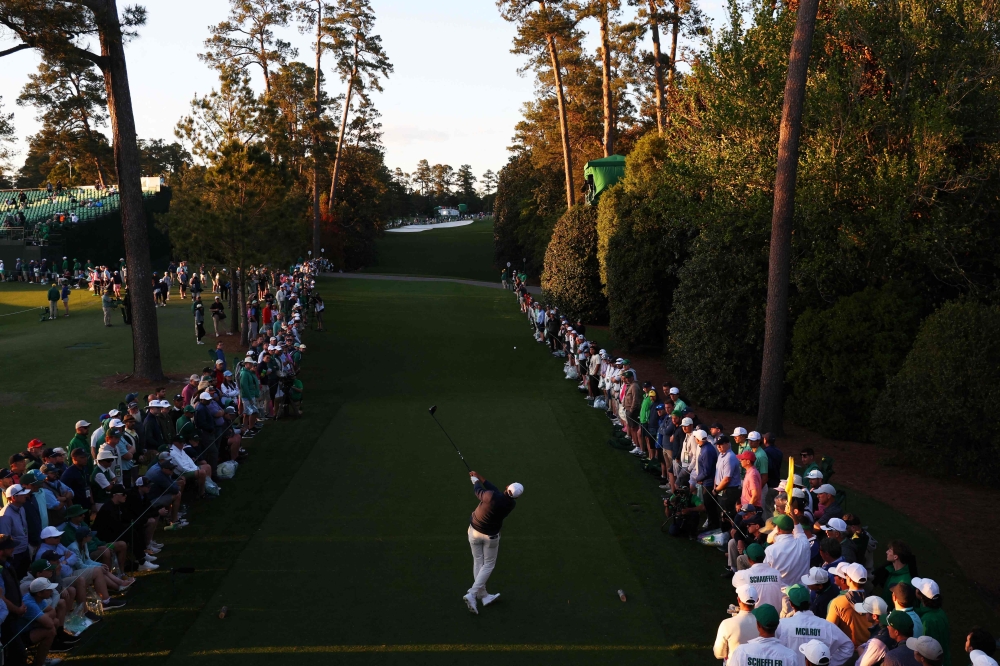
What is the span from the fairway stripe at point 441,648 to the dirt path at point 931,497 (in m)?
4.90

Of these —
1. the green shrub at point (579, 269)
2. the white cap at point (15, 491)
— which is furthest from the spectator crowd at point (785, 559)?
the green shrub at point (579, 269)

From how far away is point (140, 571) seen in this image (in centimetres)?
1040

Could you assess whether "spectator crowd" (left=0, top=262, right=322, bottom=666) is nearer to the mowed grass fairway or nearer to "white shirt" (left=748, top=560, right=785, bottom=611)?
the mowed grass fairway

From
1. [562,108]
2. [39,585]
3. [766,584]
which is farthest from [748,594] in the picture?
[562,108]

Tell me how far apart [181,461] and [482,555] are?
5.63m

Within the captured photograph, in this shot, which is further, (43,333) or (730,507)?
(43,333)

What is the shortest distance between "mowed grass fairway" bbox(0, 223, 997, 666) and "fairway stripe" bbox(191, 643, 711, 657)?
0.02 meters

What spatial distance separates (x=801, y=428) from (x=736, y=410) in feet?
6.41

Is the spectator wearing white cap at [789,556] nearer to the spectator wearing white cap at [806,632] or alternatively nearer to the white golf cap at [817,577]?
the white golf cap at [817,577]

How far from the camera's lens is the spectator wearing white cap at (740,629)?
6434 millimetres

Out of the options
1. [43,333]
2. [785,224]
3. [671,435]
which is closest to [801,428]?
[785,224]

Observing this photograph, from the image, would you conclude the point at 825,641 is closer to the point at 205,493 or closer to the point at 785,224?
the point at 205,493

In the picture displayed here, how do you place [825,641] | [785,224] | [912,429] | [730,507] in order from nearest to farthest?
[825,641]
[730,507]
[912,429]
[785,224]

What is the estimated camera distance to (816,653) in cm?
569
